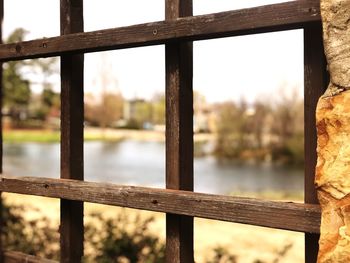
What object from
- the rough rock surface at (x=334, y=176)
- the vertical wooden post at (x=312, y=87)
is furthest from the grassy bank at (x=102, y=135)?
the rough rock surface at (x=334, y=176)

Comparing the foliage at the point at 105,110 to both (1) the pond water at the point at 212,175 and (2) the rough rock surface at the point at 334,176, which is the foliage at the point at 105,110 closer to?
(1) the pond water at the point at 212,175

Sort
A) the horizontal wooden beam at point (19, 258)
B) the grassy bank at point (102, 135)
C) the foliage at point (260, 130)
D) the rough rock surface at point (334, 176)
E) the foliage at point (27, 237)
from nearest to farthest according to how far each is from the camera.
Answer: the rough rock surface at point (334, 176) < the horizontal wooden beam at point (19, 258) < the foliage at point (27, 237) < the foliage at point (260, 130) < the grassy bank at point (102, 135)

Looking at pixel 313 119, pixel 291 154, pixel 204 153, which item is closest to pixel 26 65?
pixel 313 119

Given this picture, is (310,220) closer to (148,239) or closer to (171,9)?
(171,9)

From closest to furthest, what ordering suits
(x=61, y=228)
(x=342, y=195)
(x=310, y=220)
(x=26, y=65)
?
(x=342, y=195) < (x=310, y=220) < (x=61, y=228) < (x=26, y=65)

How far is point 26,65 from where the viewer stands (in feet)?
28.9

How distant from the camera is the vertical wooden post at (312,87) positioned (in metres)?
1.29

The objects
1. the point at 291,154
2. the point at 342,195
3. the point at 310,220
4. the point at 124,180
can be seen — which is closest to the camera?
the point at 342,195

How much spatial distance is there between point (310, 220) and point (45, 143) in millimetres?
35770

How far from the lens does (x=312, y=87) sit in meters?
1.30

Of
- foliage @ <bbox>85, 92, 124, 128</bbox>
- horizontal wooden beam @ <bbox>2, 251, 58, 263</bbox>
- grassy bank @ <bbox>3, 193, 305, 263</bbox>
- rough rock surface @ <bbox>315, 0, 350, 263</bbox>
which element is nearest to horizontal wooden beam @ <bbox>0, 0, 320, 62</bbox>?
rough rock surface @ <bbox>315, 0, 350, 263</bbox>

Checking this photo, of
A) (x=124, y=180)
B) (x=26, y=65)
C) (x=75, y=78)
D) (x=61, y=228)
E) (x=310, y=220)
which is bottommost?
(x=124, y=180)

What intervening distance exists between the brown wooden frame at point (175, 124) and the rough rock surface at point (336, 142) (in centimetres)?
12

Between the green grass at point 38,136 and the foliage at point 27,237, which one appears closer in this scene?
the foliage at point 27,237
